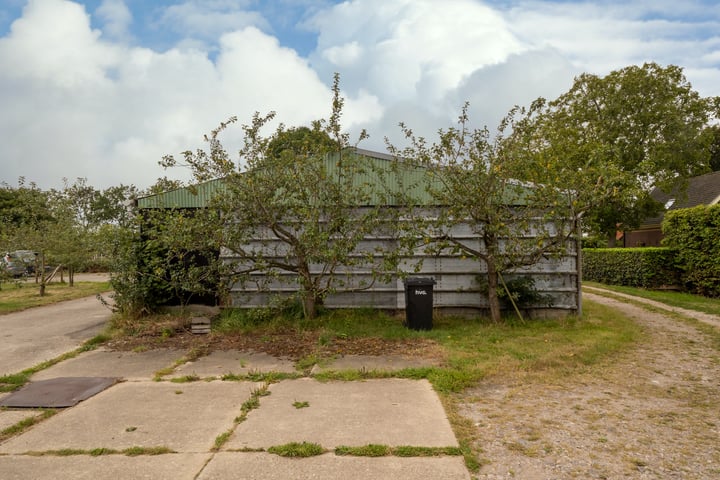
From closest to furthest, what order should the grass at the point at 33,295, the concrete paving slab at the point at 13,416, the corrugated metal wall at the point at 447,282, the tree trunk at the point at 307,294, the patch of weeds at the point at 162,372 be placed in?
the concrete paving slab at the point at 13,416, the patch of weeds at the point at 162,372, the tree trunk at the point at 307,294, the corrugated metal wall at the point at 447,282, the grass at the point at 33,295

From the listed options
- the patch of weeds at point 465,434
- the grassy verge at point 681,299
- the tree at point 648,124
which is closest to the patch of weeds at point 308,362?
the patch of weeds at point 465,434

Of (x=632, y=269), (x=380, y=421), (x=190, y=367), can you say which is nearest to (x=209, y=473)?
(x=380, y=421)

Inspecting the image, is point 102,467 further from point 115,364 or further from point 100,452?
point 115,364

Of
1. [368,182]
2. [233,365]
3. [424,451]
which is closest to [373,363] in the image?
[233,365]

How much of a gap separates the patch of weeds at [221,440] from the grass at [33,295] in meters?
9.32

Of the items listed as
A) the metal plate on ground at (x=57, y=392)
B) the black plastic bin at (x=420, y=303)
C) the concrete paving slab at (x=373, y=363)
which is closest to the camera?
the metal plate on ground at (x=57, y=392)

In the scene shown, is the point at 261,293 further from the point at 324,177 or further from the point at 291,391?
the point at 291,391

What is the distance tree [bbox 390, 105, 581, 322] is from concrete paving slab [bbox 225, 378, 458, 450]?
11.5ft

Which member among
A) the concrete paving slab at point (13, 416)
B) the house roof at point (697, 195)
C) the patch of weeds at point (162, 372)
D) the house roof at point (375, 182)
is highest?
the house roof at point (697, 195)

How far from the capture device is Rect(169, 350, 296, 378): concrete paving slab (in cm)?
590

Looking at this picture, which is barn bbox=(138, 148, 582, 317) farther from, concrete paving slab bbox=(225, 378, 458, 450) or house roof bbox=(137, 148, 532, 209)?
concrete paving slab bbox=(225, 378, 458, 450)

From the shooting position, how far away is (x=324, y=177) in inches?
310

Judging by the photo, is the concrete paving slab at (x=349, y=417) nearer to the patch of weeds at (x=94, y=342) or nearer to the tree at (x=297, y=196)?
the tree at (x=297, y=196)

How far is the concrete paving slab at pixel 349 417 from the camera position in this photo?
12.4ft
